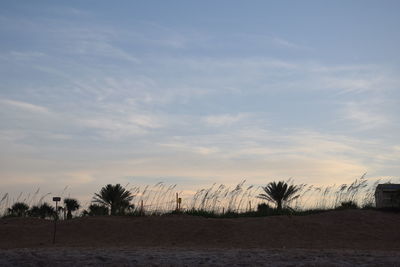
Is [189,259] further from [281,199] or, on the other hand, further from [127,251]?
[281,199]

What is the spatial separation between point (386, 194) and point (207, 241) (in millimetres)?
11137

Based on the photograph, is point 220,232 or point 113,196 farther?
point 113,196

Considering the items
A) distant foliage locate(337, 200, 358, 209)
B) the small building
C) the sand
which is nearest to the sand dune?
the sand

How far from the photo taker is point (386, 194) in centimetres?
2286

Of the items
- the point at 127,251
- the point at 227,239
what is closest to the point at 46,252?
the point at 127,251

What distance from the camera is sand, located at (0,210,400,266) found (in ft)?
34.3

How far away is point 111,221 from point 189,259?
769 centimetres

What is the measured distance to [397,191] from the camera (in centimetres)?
2158

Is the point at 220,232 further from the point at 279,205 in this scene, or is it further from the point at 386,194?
the point at 386,194

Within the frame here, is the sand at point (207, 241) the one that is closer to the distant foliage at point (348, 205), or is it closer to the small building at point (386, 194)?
the distant foliage at point (348, 205)

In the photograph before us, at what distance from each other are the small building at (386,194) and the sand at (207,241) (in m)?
3.26

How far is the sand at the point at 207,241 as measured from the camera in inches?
411

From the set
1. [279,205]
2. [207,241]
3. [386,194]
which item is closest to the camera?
[207,241]

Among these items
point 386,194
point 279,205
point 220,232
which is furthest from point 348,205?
point 220,232
